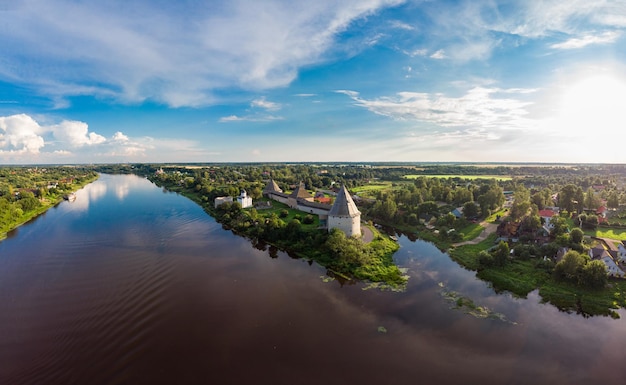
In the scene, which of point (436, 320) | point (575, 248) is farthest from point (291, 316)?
point (575, 248)

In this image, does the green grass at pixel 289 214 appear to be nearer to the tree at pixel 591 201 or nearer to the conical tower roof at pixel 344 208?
the conical tower roof at pixel 344 208

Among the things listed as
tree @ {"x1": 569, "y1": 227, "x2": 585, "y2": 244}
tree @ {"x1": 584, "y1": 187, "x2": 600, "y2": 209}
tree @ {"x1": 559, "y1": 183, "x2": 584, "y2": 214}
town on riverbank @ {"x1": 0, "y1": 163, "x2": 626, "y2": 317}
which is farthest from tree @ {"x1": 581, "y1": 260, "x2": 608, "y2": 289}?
tree @ {"x1": 584, "y1": 187, "x2": 600, "y2": 209}

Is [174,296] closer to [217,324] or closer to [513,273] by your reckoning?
[217,324]

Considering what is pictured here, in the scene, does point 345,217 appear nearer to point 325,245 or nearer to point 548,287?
point 325,245

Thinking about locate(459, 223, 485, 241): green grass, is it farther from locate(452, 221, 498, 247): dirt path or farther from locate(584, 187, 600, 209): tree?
locate(584, 187, 600, 209): tree

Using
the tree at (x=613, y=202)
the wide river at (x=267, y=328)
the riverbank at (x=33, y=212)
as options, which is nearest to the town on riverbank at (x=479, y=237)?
the tree at (x=613, y=202)
